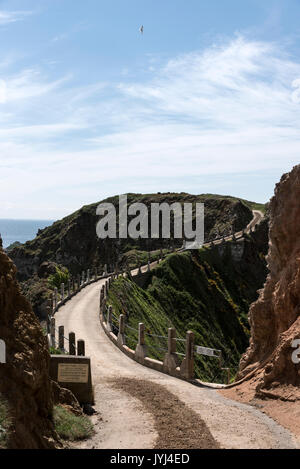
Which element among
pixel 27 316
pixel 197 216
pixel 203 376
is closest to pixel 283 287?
pixel 27 316

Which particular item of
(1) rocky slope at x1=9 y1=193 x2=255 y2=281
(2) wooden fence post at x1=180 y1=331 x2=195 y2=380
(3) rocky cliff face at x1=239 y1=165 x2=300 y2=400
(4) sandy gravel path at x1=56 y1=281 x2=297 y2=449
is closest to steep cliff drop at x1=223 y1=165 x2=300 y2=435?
(3) rocky cliff face at x1=239 y1=165 x2=300 y2=400

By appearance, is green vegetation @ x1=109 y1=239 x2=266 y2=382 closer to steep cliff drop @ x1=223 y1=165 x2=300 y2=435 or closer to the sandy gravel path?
the sandy gravel path

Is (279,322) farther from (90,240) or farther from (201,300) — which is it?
(90,240)

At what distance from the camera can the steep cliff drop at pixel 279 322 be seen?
14.9 meters

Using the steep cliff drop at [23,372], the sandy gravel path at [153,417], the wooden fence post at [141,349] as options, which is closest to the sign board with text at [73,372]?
the sandy gravel path at [153,417]

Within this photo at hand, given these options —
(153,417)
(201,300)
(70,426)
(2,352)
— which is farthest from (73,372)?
(201,300)

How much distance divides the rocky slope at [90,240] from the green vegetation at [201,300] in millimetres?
16374

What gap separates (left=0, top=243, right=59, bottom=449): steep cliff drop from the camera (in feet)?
32.1

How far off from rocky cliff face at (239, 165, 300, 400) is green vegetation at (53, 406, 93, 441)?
5.87 meters

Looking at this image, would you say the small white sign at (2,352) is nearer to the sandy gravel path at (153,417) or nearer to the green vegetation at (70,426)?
the green vegetation at (70,426)

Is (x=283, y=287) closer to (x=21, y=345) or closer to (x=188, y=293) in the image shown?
(x=21, y=345)
